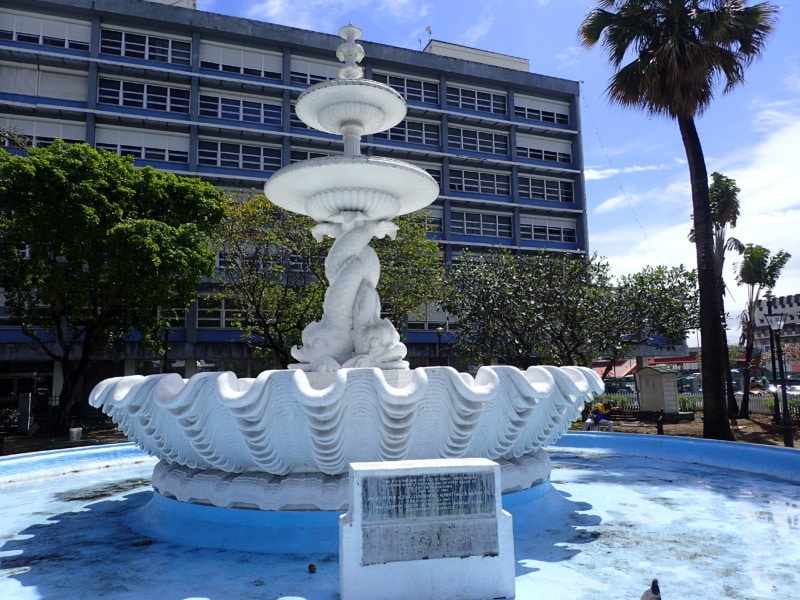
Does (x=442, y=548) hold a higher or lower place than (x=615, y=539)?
higher

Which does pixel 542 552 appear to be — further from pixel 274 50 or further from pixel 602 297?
pixel 274 50

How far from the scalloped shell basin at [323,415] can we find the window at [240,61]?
108 feet

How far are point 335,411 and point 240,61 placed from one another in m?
34.7

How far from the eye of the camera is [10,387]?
31.3m

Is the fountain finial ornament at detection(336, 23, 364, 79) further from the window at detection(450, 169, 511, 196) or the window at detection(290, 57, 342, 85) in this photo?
the window at detection(450, 169, 511, 196)

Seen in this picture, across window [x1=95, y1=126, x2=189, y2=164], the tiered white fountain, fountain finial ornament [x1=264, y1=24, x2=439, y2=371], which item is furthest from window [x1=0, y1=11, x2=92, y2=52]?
the tiered white fountain

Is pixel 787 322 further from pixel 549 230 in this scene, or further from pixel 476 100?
pixel 476 100

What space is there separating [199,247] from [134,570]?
16.4 metres

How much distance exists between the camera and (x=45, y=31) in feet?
103

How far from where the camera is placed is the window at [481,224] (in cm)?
3966

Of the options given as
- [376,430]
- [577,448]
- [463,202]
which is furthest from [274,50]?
[376,430]

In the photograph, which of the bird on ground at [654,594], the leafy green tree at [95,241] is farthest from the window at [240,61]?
the bird on ground at [654,594]

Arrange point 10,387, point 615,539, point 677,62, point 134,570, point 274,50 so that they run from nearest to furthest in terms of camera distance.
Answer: point 134,570 → point 615,539 → point 677,62 → point 10,387 → point 274,50

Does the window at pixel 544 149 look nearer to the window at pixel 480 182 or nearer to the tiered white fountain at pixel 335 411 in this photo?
the window at pixel 480 182
